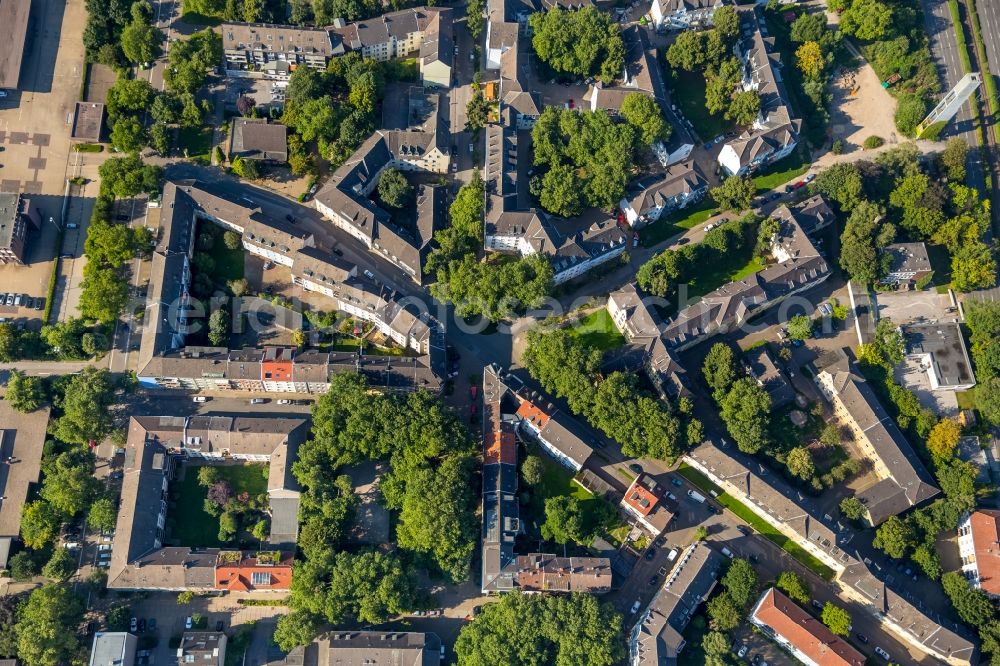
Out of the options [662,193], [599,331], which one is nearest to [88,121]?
[599,331]

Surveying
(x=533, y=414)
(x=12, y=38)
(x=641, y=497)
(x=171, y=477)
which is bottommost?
(x=641, y=497)

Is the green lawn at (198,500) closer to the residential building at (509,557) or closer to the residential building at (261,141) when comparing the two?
the residential building at (509,557)

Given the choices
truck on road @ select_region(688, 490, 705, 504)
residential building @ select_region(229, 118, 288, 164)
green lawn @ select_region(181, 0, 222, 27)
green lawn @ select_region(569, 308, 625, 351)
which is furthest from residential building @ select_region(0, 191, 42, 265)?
truck on road @ select_region(688, 490, 705, 504)

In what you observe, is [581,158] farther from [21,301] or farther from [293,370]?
[21,301]

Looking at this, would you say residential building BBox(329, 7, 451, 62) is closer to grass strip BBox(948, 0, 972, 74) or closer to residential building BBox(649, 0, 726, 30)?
residential building BBox(649, 0, 726, 30)

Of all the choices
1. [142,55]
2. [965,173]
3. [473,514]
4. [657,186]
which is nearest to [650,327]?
[657,186]

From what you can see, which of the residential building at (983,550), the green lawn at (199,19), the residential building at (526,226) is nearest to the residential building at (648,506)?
the residential building at (526,226)
